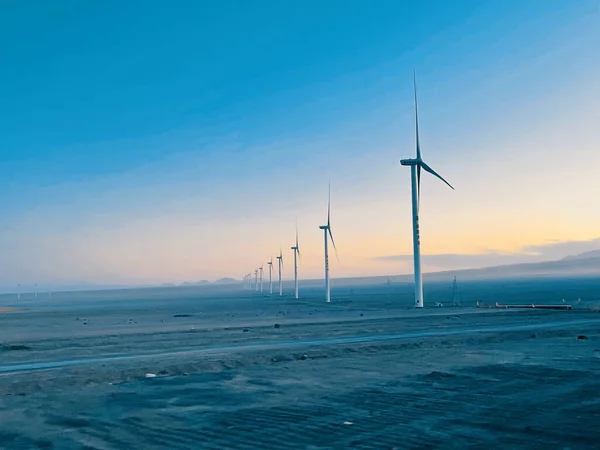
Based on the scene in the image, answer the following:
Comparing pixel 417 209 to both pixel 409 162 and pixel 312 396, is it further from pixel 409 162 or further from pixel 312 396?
pixel 312 396

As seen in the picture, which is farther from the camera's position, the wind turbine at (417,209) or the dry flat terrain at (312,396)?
the wind turbine at (417,209)

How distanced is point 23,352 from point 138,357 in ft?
32.9

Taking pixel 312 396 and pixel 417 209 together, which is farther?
pixel 417 209

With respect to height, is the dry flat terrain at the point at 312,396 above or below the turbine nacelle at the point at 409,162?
below

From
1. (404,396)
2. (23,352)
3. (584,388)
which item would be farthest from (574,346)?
(23,352)

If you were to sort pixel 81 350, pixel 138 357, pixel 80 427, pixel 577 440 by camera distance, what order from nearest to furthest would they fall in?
pixel 577 440 < pixel 80 427 < pixel 138 357 < pixel 81 350

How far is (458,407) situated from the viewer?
48.4 feet

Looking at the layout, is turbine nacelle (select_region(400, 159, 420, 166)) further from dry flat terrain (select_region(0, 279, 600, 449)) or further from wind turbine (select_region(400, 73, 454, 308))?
dry flat terrain (select_region(0, 279, 600, 449))

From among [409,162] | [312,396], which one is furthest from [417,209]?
[312,396]

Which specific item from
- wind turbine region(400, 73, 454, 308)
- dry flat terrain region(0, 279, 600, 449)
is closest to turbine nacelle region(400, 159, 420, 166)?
wind turbine region(400, 73, 454, 308)

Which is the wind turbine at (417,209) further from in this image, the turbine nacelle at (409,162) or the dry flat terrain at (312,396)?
the dry flat terrain at (312,396)

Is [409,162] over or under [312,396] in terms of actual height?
over

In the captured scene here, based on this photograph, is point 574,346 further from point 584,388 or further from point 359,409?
point 359,409

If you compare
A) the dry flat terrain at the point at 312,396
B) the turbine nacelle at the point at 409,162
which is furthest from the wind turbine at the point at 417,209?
the dry flat terrain at the point at 312,396
